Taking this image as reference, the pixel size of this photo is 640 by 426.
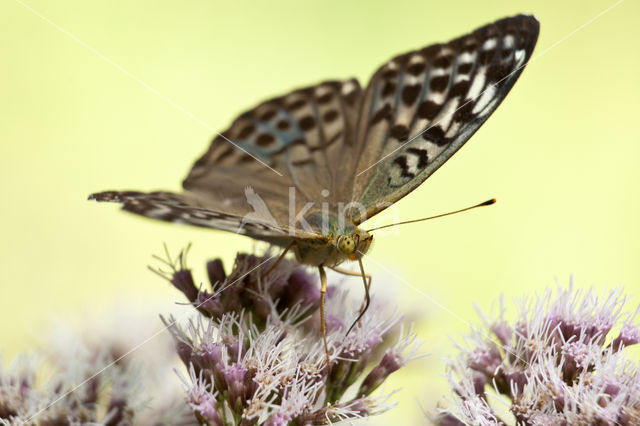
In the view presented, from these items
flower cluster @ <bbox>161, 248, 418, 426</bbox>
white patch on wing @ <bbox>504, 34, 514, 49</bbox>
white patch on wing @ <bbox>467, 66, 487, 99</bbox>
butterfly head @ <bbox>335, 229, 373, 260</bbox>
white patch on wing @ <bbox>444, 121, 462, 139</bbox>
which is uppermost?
white patch on wing @ <bbox>504, 34, 514, 49</bbox>

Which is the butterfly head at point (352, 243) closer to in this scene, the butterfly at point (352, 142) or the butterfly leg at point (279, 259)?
the butterfly at point (352, 142)

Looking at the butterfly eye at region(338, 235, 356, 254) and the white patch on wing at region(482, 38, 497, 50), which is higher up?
the white patch on wing at region(482, 38, 497, 50)

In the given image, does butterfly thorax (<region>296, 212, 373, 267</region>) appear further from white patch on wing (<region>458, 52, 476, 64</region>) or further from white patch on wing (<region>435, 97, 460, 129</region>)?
white patch on wing (<region>458, 52, 476, 64</region>)

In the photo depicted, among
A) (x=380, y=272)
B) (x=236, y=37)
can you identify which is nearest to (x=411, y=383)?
(x=380, y=272)

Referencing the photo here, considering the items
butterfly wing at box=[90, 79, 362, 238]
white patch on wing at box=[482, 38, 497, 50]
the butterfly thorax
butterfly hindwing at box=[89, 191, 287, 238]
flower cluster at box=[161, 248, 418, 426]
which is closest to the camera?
butterfly hindwing at box=[89, 191, 287, 238]

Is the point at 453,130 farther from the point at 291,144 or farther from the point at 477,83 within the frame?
the point at 291,144

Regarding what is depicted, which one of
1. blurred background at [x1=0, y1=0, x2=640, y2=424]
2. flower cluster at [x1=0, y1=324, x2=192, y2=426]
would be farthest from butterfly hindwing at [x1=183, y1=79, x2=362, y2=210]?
blurred background at [x1=0, y1=0, x2=640, y2=424]
